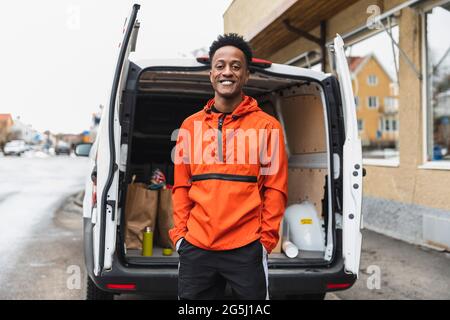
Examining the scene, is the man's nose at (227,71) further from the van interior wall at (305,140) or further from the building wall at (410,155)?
the building wall at (410,155)

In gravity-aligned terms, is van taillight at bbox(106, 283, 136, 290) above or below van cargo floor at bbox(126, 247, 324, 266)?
below

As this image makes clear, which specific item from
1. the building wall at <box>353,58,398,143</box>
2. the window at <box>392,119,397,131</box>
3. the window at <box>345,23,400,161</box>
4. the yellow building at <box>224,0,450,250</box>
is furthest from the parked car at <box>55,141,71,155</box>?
the window at <box>392,119,397,131</box>

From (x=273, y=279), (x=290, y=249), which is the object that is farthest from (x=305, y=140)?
(x=273, y=279)

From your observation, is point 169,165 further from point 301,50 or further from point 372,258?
point 301,50

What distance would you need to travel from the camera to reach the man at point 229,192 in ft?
7.94

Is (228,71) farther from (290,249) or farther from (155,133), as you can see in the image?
(155,133)

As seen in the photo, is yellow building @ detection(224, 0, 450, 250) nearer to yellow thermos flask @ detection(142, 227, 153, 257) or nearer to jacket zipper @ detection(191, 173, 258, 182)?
yellow thermos flask @ detection(142, 227, 153, 257)

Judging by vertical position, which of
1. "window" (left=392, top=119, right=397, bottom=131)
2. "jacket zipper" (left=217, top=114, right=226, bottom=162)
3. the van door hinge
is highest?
"window" (left=392, top=119, right=397, bottom=131)

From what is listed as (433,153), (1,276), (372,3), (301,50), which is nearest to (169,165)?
(1,276)

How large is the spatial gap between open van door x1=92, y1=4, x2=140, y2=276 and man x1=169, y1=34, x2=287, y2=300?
77 cm

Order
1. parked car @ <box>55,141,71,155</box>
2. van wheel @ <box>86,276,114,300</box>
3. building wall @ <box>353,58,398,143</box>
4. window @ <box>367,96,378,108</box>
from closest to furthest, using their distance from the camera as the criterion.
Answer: van wheel @ <box>86,276,114,300</box> → building wall @ <box>353,58,398,143</box> → window @ <box>367,96,378,108</box> → parked car @ <box>55,141,71,155</box>

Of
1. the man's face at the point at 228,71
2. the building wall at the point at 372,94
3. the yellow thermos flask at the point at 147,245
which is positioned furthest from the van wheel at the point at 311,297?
the building wall at the point at 372,94

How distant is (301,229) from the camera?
4402mm

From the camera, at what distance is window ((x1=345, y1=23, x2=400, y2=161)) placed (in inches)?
320
